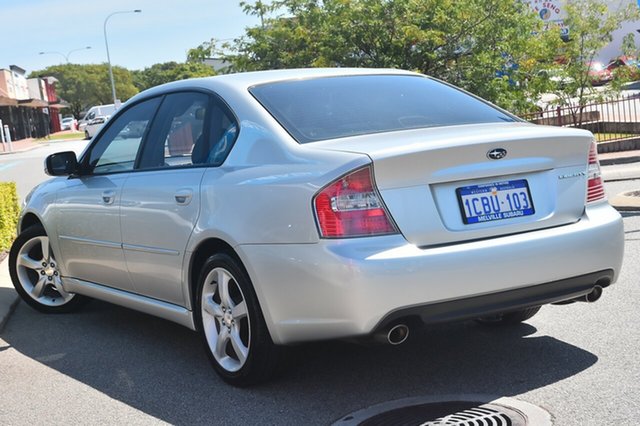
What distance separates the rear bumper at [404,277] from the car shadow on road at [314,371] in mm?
406

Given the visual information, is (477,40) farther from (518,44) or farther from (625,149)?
(625,149)

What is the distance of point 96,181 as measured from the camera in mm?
6211

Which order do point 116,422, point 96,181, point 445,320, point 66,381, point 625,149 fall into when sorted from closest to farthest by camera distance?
point 445,320 → point 116,422 → point 66,381 → point 96,181 → point 625,149

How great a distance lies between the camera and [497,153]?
439 cm

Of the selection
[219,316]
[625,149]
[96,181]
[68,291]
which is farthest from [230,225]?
[625,149]

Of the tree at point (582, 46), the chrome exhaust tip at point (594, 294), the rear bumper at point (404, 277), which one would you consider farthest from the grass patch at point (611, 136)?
the rear bumper at point (404, 277)

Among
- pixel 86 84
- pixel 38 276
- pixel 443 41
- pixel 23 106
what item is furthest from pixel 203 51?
pixel 86 84

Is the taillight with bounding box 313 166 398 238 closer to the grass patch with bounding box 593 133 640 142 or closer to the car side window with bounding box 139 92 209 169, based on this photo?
the car side window with bounding box 139 92 209 169

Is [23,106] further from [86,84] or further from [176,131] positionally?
[176,131]

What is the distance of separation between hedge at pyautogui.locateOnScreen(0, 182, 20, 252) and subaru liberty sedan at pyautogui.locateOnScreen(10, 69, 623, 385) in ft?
16.5

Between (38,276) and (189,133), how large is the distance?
2.49 meters

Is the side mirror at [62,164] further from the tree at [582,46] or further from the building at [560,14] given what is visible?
the building at [560,14]

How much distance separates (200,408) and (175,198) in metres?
1.19

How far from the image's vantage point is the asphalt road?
14.6ft
